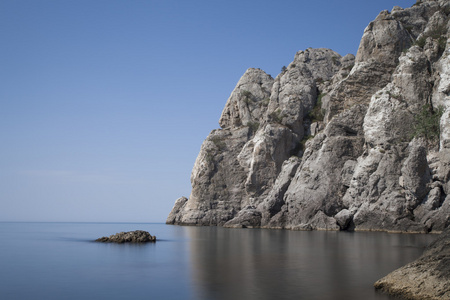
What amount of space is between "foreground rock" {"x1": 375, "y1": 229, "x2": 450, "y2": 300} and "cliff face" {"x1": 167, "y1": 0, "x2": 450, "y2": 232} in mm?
35429

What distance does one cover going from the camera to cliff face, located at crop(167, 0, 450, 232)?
53000mm

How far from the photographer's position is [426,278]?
45.4 ft

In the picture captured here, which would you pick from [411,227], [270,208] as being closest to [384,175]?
[411,227]

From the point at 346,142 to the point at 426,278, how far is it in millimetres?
53525

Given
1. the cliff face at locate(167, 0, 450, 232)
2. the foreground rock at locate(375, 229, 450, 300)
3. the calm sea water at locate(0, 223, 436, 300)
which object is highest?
the cliff face at locate(167, 0, 450, 232)

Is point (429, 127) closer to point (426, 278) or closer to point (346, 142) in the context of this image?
point (346, 142)

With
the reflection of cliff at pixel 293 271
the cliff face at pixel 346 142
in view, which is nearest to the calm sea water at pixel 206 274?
the reflection of cliff at pixel 293 271

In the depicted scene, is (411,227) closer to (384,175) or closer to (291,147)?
(384,175)

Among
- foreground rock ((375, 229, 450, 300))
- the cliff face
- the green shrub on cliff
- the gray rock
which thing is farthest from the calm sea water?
the green shrub on cliff

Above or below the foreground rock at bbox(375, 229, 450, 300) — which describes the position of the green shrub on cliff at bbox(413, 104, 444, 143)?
above

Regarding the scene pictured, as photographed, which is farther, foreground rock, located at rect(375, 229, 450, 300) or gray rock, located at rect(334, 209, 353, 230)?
gray rock, located at rect(334, 209, 353, 230)

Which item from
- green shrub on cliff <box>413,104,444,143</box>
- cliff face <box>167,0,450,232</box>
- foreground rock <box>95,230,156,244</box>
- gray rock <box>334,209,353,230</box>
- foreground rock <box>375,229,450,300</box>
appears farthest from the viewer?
gray rock <box>334,209,353,230</box>

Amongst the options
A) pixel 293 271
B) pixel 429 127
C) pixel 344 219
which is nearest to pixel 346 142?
pixel 429 127

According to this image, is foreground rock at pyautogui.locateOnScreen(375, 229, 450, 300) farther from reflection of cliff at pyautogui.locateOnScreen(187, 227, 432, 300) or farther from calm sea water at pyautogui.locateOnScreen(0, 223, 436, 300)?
reflection of cliff at pyautogui.locateOnScreen(187, 227, 432, 300)
